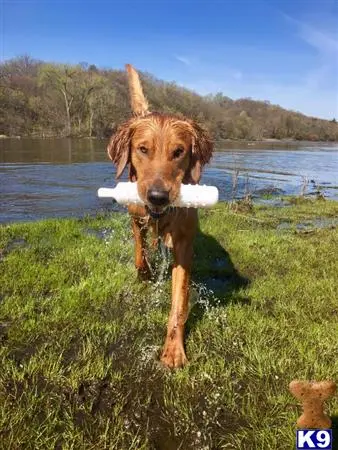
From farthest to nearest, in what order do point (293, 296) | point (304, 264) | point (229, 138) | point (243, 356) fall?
point (229, 138)
point (304, 264)
point (293, 296)
point (243, 356)

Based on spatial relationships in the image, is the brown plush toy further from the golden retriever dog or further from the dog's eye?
the dog's eye

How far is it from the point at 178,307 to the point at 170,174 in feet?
3.74

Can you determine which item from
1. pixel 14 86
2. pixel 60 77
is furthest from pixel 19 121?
pixel 14 86

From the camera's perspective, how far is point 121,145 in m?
4.11

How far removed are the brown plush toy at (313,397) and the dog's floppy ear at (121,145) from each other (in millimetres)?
2664

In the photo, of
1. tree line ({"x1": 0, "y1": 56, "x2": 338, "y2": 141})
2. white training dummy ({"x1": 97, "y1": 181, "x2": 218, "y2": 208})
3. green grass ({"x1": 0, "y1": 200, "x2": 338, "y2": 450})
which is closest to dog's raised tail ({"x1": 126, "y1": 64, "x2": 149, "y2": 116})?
green grass ({"x1": 0, "y1": 200, "x2": 338, "y2": 450})

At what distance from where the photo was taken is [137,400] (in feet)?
9.64

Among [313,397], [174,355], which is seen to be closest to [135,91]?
[174,355]

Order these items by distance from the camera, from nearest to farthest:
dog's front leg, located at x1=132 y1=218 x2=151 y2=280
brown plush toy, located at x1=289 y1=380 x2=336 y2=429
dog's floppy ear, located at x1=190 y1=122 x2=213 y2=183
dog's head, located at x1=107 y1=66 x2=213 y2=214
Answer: brown plush toy, located at x1=289 y1=380 x2=336 y2=429
dog's head, located at x1=107 y1=66 x2=213 y2=214
dog's floppy ear, located at x1=190 y1=122 x2=213 y2=183
dog's front leg, located at x1=132 y1=218 x2=151 y2=280

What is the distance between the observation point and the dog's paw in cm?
336

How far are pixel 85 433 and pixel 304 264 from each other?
435 cm

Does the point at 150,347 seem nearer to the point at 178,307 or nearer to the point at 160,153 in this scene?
the point at 178,307

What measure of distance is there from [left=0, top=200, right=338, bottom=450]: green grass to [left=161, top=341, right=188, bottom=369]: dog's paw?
0.07 m

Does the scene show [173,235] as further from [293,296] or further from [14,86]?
[14,86]
